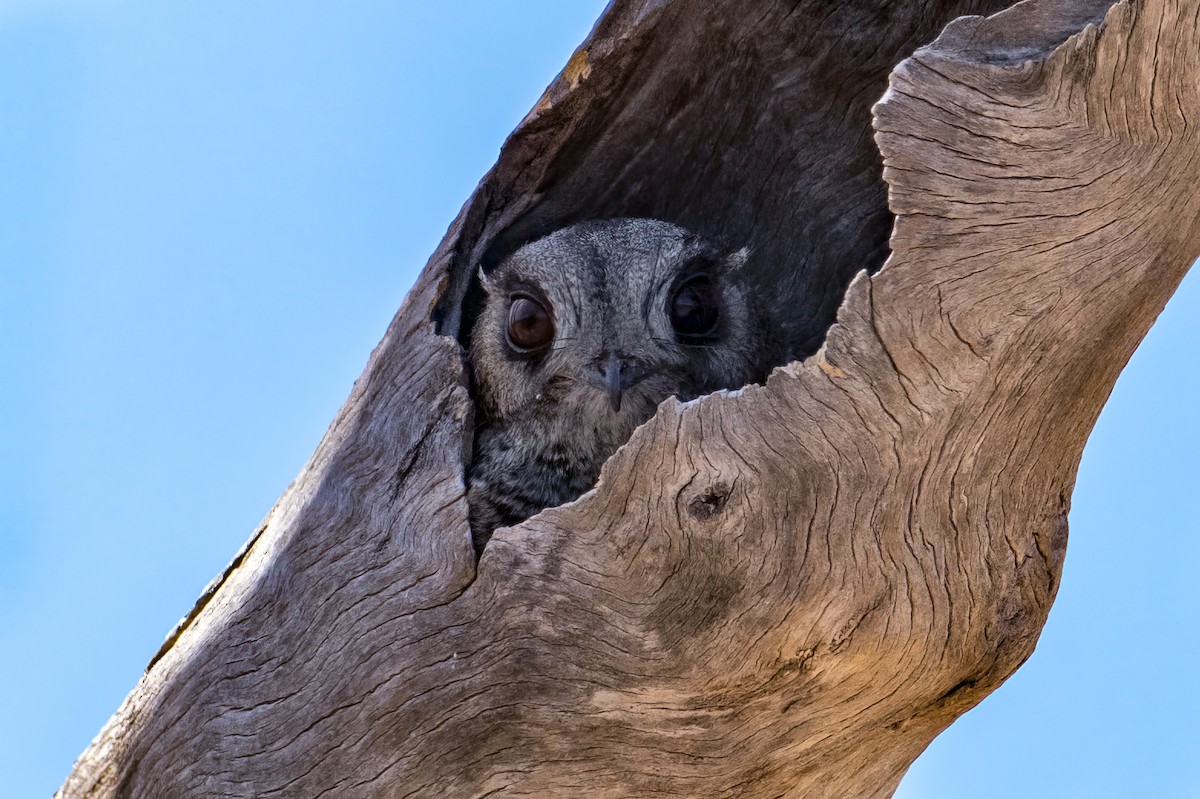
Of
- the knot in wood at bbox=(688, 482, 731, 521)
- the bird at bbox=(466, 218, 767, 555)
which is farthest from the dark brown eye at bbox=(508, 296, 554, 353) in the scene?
the knot in wood at bbox=(688, 482, 731, 521)

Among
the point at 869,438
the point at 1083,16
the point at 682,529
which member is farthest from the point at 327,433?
the point at 1083,16

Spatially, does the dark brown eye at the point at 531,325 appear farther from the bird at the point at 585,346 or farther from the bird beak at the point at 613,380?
the bird beak at the point at 613,380

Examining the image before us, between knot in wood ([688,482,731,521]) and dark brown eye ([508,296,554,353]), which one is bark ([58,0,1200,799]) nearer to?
knot in wood ([688,482,731,521])

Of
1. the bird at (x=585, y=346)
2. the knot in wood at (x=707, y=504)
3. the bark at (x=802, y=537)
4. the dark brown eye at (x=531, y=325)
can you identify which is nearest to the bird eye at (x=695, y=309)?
the bird at (x=585, y=346)

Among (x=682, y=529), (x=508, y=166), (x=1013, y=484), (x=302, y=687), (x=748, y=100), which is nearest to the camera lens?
(x=682, y=529)

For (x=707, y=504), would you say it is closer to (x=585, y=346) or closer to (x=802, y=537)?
(x=802, y=537)

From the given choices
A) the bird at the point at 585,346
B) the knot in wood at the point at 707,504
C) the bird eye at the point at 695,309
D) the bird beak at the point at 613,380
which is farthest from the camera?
the bird eye at the point at 695,309

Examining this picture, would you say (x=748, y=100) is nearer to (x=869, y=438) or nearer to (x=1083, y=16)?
(x=1083, y=16)
